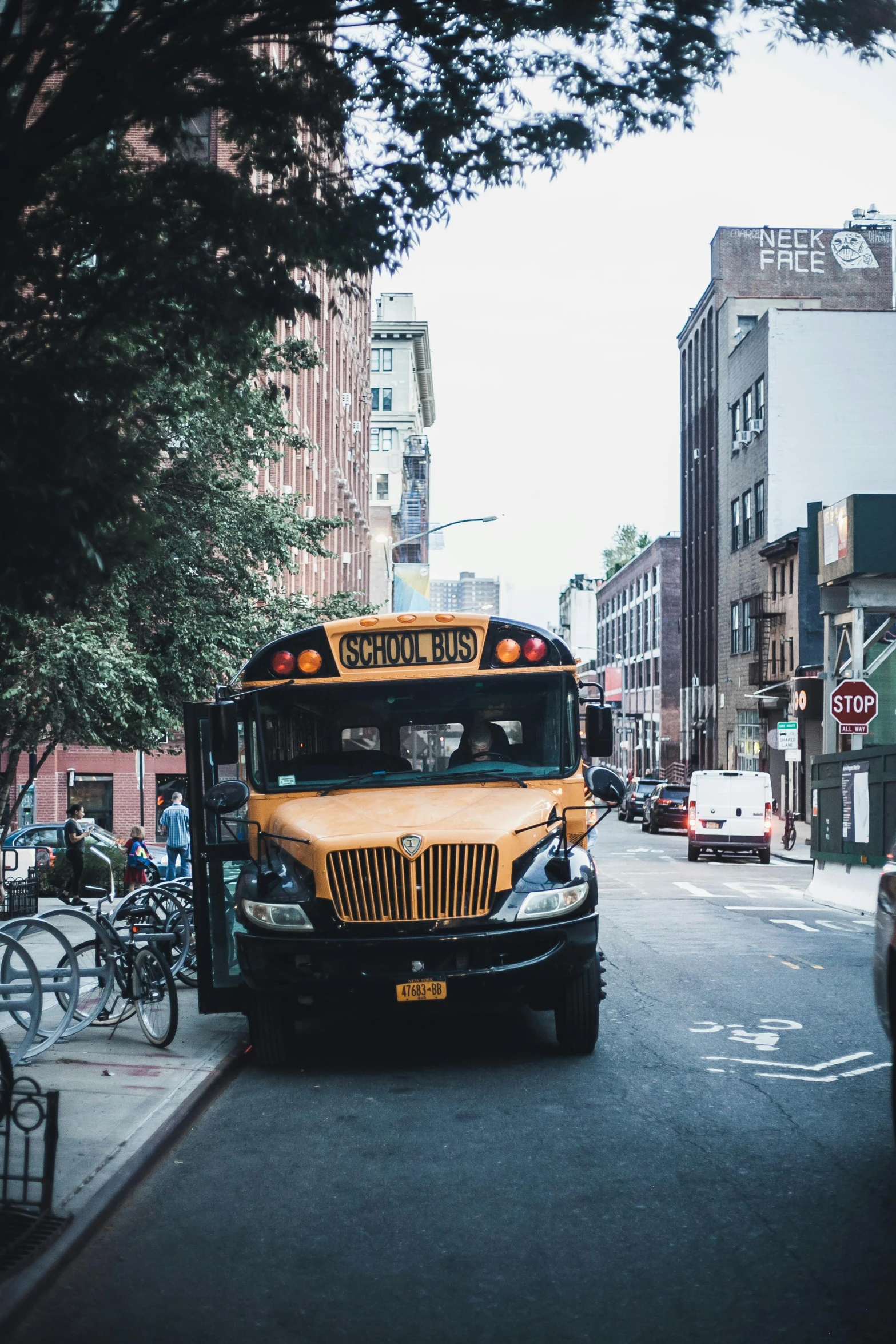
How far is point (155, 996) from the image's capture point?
9414 mm

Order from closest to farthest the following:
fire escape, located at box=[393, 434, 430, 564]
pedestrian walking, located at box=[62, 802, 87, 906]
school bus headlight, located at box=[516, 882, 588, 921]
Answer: school bus headlight, located at box=[516, 882, 588, 921] < pedestrian walking, located at box=[62, 802, 87, 906] < fire escape, located at box=[393, 434, 430, 564]

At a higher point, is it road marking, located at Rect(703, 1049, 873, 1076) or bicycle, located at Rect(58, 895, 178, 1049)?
bicycle, located at Rect(58, 895, 178, 1049)

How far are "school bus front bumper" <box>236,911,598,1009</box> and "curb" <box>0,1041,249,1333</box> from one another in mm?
770

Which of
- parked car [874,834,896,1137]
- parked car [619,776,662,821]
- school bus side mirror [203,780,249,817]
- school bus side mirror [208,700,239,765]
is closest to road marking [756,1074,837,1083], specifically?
parked car [874,834,896,1137]

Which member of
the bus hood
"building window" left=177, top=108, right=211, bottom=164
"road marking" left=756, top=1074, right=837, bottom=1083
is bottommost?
"road marking" left=756, top=1074, right=837, bottom=1083

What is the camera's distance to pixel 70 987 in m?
8.68

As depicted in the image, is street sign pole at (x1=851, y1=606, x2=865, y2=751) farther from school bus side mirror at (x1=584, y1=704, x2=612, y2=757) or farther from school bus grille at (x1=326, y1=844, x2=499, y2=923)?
school bus grille at (x1=326, y1=844, x2=499, y2=923)

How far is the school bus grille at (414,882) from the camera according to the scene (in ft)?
27.8

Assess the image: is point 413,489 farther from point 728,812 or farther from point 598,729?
point 598,729

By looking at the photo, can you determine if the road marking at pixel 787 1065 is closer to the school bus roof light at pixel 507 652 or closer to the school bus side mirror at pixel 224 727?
the school bus roof light at pixel 507 652

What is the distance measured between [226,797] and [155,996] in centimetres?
149

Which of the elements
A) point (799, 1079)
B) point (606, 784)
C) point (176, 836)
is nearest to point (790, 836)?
point (176, 836)

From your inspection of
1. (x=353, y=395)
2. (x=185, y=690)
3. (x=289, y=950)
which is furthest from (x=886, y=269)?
(x=289, y=950)

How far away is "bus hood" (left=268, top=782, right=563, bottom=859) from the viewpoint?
852cm
